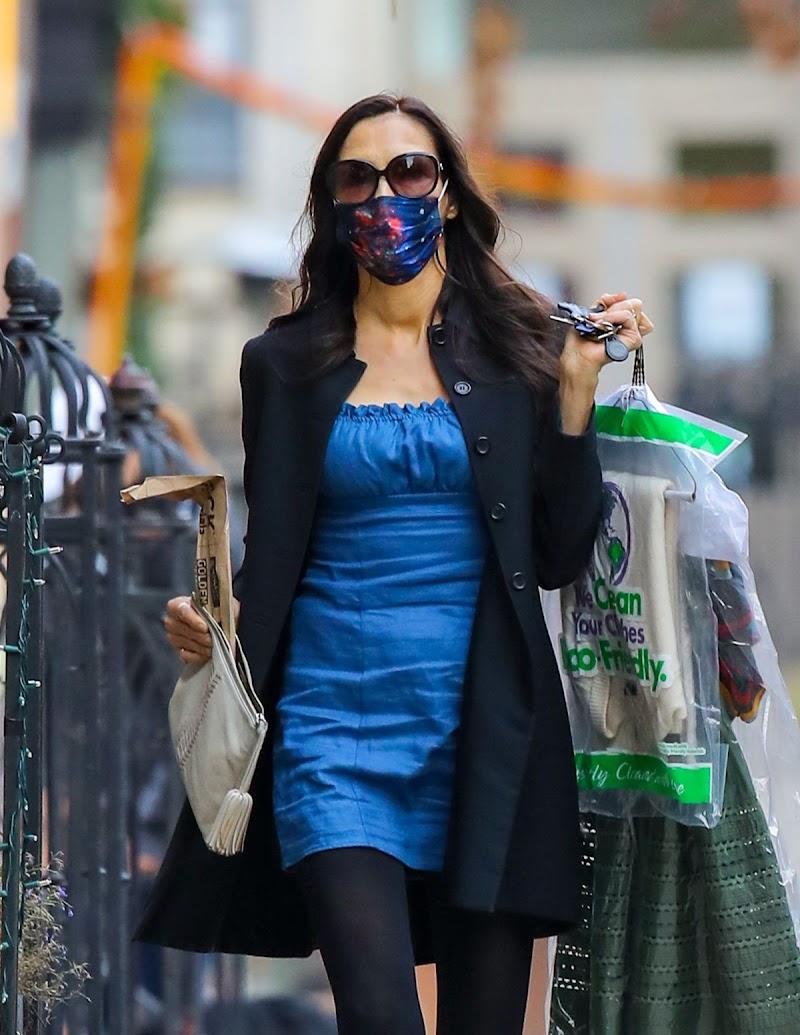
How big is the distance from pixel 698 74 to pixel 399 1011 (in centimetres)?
2537

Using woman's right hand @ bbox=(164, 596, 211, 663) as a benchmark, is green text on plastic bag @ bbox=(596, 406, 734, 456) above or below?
above

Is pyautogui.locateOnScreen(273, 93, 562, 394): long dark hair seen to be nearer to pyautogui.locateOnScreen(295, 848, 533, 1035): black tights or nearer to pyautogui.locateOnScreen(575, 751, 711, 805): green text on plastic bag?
pyautogui.locateOnScreen(575, 751, 711, 805): green text on plastic bag

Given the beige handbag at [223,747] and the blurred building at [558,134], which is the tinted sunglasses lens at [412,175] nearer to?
the beige handbag at [223,747]

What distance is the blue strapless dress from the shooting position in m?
3.37

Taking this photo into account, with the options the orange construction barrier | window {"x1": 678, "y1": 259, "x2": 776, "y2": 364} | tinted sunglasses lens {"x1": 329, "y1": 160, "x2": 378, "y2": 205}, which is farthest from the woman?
window {"x1": 678, "y1": 259, "x2": 776, "y2": 364}

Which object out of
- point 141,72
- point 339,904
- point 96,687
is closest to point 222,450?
point 141,72

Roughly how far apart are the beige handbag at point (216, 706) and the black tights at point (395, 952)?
0.54 feet

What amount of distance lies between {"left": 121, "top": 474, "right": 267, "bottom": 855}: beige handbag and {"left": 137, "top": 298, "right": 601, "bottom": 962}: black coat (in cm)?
5

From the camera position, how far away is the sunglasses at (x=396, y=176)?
3.63 m

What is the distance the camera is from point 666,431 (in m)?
3.66

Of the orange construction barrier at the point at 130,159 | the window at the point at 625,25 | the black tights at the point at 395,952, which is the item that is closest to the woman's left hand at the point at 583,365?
the black tights at the point at 395,952

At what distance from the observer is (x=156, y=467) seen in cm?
561

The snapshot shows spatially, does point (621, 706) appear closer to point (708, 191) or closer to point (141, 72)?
point (141, 72)

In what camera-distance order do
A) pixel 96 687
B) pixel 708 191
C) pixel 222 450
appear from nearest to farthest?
pixel 96 687, pixel 222 450, pixel 708 191
